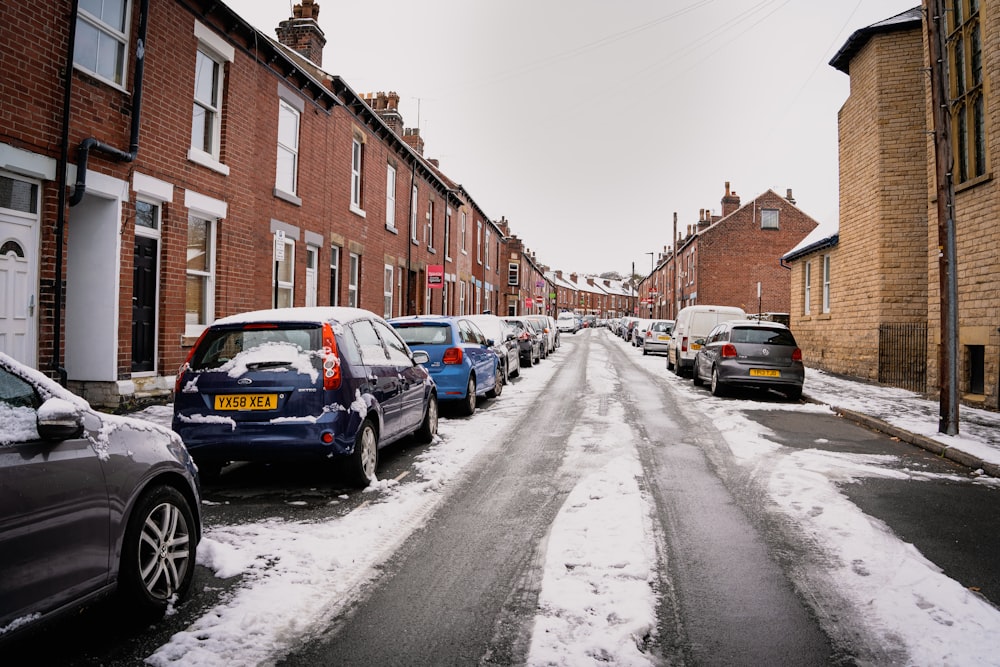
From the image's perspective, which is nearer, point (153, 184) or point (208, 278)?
point (153, 184)

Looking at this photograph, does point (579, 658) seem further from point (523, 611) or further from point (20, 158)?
point (20, 158)

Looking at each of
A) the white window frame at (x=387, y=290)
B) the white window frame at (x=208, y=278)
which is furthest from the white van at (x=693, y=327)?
the white window frame at (x=208, y=278)

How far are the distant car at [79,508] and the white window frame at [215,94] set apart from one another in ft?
29.9

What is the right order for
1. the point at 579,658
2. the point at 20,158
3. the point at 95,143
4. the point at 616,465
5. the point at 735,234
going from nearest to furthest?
the point at 579,658
the point at 616,465
the point at 20,158
the point at 95,143
the point at 735,234

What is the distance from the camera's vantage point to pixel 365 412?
610cm

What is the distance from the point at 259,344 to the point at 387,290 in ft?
50.6

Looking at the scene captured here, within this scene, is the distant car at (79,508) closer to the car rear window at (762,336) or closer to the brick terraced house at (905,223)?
the car rear window at (762,336)

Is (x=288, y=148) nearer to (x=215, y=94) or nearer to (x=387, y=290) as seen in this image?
(x=215, y=94)

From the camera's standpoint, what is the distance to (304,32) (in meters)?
18.1

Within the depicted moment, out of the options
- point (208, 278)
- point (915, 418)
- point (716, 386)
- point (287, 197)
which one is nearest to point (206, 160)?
point (208, 278)

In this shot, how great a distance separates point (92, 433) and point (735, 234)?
152 feet

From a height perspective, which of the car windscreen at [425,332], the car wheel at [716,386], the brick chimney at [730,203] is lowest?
the car wheel at [716,386]

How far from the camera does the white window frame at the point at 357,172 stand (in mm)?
18109

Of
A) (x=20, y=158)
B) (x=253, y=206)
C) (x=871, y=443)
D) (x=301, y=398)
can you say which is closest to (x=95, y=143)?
(x=20, y=158)
